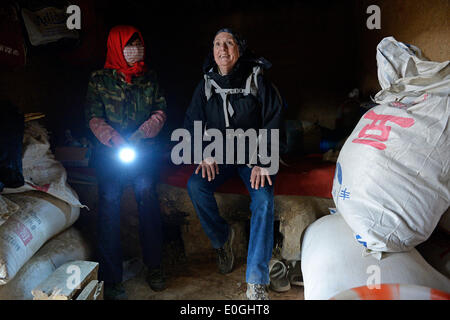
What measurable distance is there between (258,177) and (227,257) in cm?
68

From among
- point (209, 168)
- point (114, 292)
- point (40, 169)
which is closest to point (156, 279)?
point (114, 292)

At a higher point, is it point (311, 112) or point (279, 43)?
point (279, 43)

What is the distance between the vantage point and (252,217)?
1.88 meters

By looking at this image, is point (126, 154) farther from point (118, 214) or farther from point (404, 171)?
point (404, 171)

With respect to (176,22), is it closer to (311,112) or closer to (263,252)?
(311,112)

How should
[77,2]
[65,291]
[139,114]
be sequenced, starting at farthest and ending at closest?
1. [77,2]
2. [139,114]
3. [65,291]

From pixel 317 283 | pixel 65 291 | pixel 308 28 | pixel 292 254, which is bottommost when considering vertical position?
pixel 292 254

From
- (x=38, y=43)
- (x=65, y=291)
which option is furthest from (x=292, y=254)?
(x=38, y=43)

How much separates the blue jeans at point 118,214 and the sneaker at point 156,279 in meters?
0.04

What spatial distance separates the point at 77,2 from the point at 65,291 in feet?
7.30

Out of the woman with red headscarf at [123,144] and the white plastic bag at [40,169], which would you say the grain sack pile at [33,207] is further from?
the woman with red headscarf at [123,144]

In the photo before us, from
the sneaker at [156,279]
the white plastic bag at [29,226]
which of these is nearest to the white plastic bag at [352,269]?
the sneaker at [156,279]

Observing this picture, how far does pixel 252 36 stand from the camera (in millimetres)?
3305

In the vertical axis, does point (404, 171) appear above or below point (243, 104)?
below
